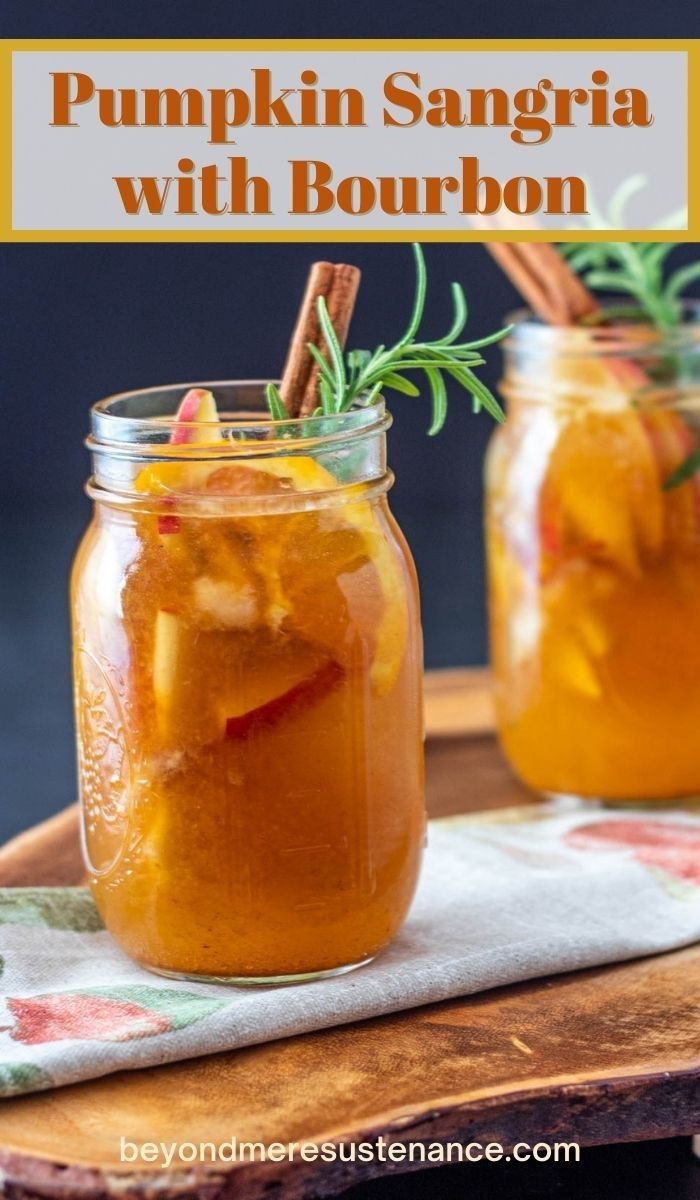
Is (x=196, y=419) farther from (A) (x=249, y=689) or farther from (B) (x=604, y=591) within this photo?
(B) (x=604, y=591)

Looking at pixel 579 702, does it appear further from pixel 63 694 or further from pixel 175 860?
pixel 63 694

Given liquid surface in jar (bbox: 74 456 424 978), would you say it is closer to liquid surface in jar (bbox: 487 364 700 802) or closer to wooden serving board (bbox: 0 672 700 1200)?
wooden serving board (bbox: 0 672 700 1200)

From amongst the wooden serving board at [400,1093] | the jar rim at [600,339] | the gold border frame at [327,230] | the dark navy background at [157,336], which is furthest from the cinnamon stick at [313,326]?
the dark navy background at [157,336]

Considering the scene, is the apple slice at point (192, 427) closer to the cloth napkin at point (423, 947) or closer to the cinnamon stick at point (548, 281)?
the cloth napkin at point (423, 947)

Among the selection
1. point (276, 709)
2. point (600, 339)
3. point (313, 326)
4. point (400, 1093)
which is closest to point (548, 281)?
point (600, 339)

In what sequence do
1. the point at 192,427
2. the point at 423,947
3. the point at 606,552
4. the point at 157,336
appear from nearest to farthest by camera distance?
the point at 192,427 < the point at 423,947 < the point at 606,552 < the point at 157,336

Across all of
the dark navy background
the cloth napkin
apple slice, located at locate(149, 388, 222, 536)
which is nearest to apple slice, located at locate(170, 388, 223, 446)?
apple slice, located at locate(149, 388, 222, 536)
